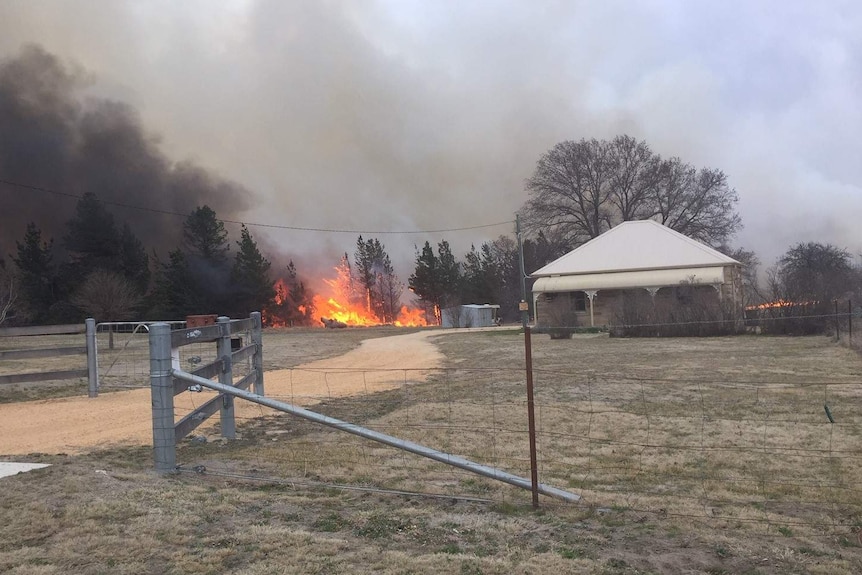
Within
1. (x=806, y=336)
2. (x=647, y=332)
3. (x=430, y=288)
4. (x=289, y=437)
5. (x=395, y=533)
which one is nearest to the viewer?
(x=395, y=533)

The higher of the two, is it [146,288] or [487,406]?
[146,288]

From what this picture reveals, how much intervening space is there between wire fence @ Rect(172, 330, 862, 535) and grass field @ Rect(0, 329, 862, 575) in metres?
0.03

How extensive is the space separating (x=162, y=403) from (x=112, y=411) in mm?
5245

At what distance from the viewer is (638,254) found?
131 ft

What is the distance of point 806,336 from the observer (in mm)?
24062

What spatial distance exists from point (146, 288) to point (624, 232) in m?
40.5

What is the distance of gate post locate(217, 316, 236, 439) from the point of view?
24.5 feet

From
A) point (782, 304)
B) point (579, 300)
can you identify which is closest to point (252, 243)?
point (579, 300)

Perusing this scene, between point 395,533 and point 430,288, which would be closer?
point 395,533

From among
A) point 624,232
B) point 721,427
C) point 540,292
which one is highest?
point 624,232

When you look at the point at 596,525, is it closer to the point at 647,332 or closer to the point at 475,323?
the point at 647,332

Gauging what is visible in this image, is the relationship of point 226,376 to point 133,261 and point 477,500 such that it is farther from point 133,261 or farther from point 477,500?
point 133,261

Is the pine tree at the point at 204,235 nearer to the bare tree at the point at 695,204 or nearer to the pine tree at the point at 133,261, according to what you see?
the pine tree at the point at 133,261

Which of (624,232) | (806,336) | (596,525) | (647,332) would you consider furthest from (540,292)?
(596,525)
